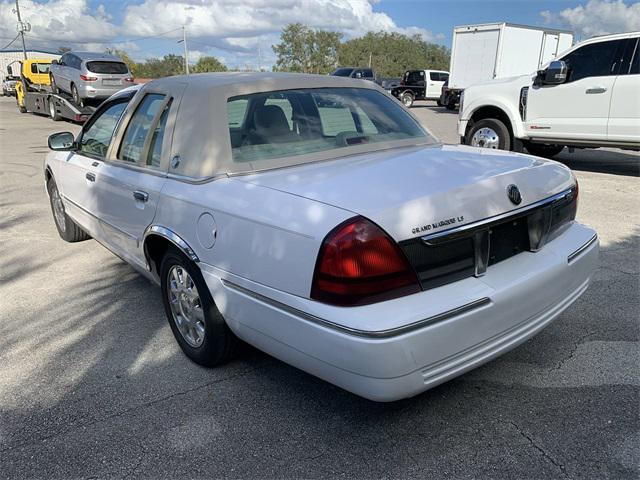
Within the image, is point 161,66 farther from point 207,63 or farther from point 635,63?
point 635,63

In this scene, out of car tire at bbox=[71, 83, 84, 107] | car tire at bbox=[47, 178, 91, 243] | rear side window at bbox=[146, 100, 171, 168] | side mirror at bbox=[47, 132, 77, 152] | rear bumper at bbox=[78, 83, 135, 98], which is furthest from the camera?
car tire at bbox=[71, 83, 84, 107]

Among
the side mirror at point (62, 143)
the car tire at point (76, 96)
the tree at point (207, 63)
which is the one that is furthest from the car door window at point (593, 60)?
the tree at point (207, 63)

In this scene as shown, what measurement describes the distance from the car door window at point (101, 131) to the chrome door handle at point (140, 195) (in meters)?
0.87

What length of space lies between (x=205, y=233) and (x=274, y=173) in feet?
1.55

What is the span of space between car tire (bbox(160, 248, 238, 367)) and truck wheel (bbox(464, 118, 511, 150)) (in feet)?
23.3

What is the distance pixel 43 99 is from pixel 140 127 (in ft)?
67.0

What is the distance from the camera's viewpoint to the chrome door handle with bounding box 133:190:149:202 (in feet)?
10.6

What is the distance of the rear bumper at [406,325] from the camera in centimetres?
210

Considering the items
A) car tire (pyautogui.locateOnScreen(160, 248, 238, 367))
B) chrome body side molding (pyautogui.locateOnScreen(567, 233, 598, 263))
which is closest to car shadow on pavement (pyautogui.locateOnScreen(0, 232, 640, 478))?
car tire (pyautogui.locateOnScreen(160, 248, 238, 367))

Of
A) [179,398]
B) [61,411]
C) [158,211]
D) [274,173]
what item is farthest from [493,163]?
[61,411]

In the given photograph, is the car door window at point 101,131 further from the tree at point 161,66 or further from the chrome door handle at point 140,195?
the tree at point 161,66

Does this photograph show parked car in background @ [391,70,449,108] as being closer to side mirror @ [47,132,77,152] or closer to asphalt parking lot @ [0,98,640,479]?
side mirror @ [47,132,77,152]

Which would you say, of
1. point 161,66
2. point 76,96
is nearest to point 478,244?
point 76,96

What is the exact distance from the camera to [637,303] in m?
3.88
